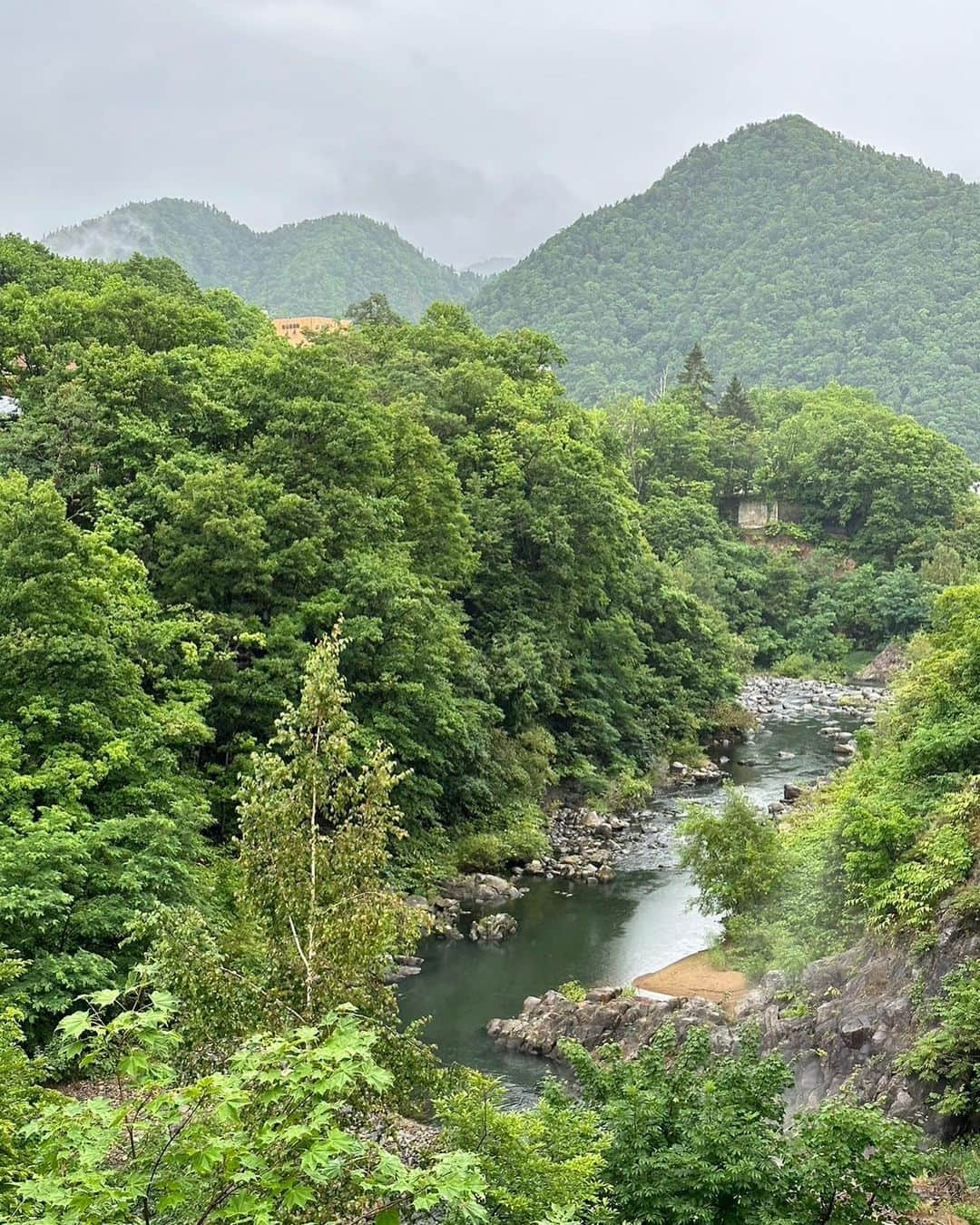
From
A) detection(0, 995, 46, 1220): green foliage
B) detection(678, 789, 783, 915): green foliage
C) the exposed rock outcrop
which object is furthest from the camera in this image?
detection(678, 789, 783, 915): green foliage

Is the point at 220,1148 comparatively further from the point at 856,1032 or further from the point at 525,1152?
the point at 856,1032

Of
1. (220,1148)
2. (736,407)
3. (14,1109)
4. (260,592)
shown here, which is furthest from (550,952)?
(736,407)

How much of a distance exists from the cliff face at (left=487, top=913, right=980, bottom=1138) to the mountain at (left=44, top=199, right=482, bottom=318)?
404ft

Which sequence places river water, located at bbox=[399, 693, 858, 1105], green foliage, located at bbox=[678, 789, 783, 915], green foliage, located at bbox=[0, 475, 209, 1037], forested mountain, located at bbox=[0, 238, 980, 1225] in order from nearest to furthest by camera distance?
forested mountain, located at bbox=[0, 238, 980, 1225] < green foliage, located at bbox=[0, 475, 209, 1037] < river water, located at bbox=[399, 693, 858, 1105] < green foliage, located at bbox=[678, 789, 783, 915]

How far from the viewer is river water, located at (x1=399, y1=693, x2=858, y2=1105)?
18.5m

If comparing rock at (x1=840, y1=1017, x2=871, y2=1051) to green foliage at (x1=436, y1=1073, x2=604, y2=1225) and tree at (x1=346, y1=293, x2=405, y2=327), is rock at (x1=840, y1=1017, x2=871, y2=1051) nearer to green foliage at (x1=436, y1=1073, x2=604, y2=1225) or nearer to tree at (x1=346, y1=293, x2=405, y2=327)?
green foliage at (x1=436, y1=1073, x2=604, y2=1225)

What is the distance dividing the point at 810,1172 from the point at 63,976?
918 cm

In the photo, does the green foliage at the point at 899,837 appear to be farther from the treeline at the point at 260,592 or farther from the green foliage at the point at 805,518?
the green foliage at the point at 805,518

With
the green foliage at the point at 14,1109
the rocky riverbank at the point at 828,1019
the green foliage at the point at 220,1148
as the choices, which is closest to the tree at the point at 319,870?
the green foliage at the point at 14,1109

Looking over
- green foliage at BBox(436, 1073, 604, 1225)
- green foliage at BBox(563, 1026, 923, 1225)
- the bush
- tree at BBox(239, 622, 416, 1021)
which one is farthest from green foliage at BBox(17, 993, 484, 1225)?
the bush

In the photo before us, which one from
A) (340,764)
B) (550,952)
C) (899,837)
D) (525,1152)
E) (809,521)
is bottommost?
(550,952)

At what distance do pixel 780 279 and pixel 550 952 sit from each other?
389ft

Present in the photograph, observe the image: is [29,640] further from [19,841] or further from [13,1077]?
[13,1077]

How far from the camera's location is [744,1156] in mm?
8984
